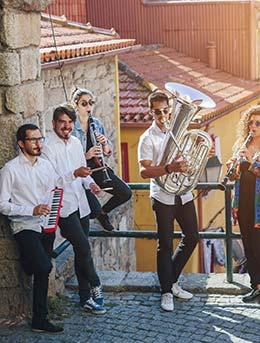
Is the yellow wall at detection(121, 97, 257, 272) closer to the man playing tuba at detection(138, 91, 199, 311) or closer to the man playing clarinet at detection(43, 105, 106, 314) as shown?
the man playing tuba at detection(138, 91, 199, 311)

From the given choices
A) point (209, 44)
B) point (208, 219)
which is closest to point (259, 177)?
point (208, 219)

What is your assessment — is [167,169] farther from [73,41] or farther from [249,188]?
[73,41]

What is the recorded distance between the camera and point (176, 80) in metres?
16.4

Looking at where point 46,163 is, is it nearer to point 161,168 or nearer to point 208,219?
point 161,168

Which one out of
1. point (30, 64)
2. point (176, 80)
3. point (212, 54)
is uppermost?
point (30, 64)

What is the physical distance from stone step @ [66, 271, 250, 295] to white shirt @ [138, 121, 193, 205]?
0.84 meters

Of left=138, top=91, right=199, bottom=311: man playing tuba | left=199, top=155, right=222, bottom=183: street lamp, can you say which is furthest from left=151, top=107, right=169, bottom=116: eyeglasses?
left=199, top=155, right=222, bottom=183: street lamp

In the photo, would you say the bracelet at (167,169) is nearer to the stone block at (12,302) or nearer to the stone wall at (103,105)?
the stone block at (12,302)

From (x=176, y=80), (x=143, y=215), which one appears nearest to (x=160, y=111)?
(x=143, y=215)

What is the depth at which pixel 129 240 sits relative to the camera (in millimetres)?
11617

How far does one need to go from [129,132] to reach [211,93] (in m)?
2.90

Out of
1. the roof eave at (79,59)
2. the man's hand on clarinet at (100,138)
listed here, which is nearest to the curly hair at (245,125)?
the man's hand on clarinet at (100,138)

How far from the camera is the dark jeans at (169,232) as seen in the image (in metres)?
6.02

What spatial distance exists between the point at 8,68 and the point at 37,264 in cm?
138
